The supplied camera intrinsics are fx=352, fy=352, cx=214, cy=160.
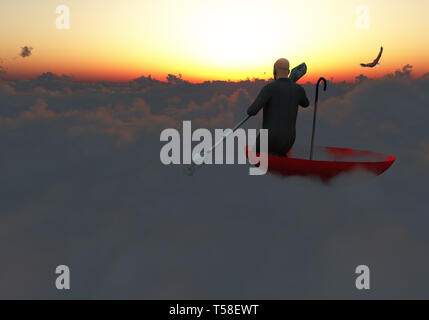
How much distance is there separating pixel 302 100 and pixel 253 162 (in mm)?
1281

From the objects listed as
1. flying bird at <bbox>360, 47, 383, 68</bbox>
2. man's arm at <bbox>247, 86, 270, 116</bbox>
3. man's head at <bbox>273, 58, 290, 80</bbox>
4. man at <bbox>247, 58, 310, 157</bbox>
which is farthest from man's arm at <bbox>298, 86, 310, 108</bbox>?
flying bird at <bbox>360, 47, 383, 68</bbox>

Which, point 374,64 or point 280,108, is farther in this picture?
point 374,64

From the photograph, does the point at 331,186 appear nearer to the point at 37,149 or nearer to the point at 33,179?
the point at 33,179

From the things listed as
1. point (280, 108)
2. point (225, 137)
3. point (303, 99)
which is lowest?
point (225, 137)

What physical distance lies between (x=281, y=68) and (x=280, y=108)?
63cm

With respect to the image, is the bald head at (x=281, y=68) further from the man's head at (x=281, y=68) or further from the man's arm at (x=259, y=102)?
the man's arm at (x=259, y=102)

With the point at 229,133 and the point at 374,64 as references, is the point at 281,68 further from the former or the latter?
the point at 374,64

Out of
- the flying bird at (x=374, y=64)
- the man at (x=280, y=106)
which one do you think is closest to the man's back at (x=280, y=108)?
the man at (x=280, y=106)

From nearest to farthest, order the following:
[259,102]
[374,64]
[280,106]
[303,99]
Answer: [259,102]
[280,106]
[303,99]
[374,64]

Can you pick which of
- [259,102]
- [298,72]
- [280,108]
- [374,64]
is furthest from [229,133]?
[374,64]

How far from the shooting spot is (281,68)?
5543 millimetres

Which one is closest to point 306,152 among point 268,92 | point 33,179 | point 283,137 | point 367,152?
point 367,152

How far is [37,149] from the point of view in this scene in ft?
216

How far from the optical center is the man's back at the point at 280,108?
5.49 m
